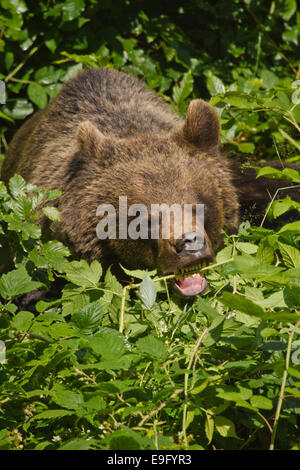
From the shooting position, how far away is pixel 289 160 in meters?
5.31

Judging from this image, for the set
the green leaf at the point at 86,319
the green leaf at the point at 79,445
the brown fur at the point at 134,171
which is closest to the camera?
the green leaf at the point at 79,445

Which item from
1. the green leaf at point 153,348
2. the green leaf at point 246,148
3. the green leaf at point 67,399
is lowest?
the green leaf at point 246,148

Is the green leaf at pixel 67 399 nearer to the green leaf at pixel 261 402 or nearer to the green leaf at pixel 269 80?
the green leaf at pixel 261 402

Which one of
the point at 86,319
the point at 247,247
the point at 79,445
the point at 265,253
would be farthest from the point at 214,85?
the point at 79,445

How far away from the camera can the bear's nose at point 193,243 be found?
3.81 meters

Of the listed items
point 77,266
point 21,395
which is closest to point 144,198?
point 77,266

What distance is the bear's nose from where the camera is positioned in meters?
3.81

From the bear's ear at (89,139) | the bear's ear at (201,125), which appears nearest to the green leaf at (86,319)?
the bear's ear at (89,139)

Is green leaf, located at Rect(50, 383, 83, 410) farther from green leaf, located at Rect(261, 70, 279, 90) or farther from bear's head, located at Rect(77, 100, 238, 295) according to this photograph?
green leaf, located at Rect(261, 70, 279, 90)

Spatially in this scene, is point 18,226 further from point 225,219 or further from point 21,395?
point 225,219

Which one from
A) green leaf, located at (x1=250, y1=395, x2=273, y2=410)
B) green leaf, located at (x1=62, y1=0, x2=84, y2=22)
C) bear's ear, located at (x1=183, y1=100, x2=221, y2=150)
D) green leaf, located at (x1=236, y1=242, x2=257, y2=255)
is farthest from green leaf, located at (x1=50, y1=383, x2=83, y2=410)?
green leaf, located at (x1=62, y1=0, x2=84, y2=22)

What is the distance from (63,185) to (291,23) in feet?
12.9

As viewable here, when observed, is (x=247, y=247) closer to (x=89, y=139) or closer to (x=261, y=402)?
(x=261, y=402)

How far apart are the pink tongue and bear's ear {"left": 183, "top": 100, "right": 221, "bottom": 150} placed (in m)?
1.03
